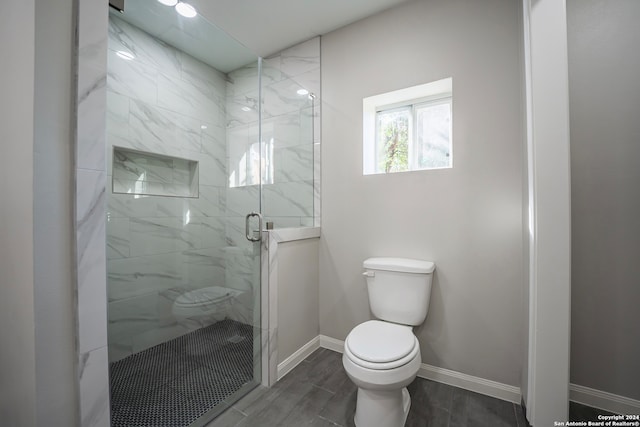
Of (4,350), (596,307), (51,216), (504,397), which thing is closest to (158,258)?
(4,350)

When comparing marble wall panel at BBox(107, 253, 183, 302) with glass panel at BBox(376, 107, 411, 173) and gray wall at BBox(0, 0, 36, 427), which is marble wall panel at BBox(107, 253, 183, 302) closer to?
gray wall at BBox(0, 0, 36, 427)

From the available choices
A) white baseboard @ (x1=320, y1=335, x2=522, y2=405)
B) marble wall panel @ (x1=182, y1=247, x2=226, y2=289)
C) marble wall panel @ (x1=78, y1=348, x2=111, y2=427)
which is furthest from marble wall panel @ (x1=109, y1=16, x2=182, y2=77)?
white baseboard @ (x1=320, y1=335, x2=522, y2=405)

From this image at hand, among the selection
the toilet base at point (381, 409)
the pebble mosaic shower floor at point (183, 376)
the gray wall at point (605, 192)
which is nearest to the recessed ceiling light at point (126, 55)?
the pebble mosaic shower floor at point (183, 376)

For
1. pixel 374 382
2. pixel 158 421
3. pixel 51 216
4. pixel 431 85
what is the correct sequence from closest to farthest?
1. pixel 51 216
2. pixel 374 382
3. pixel 158 421
4. pixel 431 85

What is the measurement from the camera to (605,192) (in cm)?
141

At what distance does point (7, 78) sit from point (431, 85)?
7.09 ft

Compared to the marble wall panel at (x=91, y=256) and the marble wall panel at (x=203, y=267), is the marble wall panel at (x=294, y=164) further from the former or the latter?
the marble wall panel at (x=91, y=256)

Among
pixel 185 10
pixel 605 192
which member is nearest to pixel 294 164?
pixel 185 10

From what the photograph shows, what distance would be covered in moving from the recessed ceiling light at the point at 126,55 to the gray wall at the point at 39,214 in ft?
1.48

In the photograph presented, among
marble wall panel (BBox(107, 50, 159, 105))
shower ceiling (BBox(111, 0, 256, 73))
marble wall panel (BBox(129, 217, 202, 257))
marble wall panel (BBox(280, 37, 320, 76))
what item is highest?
marble wall panel (BBox(280, 37, 320, 76))

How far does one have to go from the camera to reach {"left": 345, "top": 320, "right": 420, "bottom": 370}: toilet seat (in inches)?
48.2

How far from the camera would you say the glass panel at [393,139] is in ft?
7.06

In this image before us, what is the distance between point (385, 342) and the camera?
4.49 feet

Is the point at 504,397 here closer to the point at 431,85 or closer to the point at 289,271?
the point at 289,271
